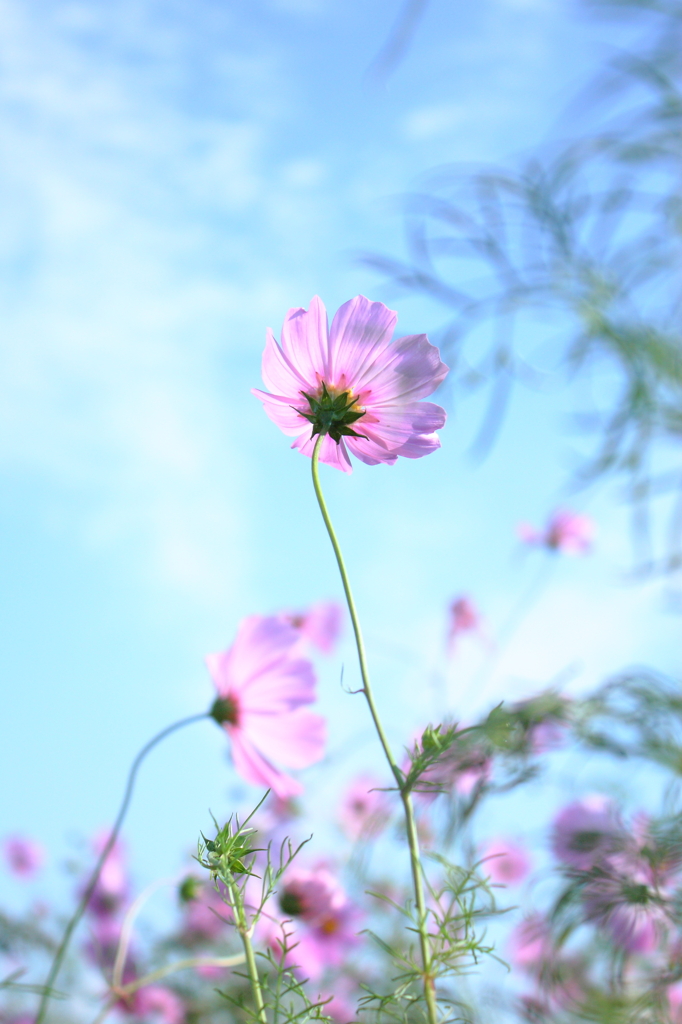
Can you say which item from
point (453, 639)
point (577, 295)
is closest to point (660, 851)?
point (577, 295)

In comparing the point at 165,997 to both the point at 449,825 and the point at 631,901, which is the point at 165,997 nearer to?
the point at 449,825

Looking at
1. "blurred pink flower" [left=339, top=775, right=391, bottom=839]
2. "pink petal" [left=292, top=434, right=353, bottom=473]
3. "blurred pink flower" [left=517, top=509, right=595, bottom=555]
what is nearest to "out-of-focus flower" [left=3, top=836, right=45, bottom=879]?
"blurred pink flower" [left=339, top=775, right=391, bottom=839]

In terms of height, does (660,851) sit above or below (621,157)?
below

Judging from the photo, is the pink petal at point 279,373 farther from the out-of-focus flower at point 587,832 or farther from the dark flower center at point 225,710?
the out-of-focus flower at point 587,832

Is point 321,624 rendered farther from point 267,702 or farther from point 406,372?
point 406,372

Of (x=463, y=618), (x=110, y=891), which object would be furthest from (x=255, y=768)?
(x=463, y=618)
